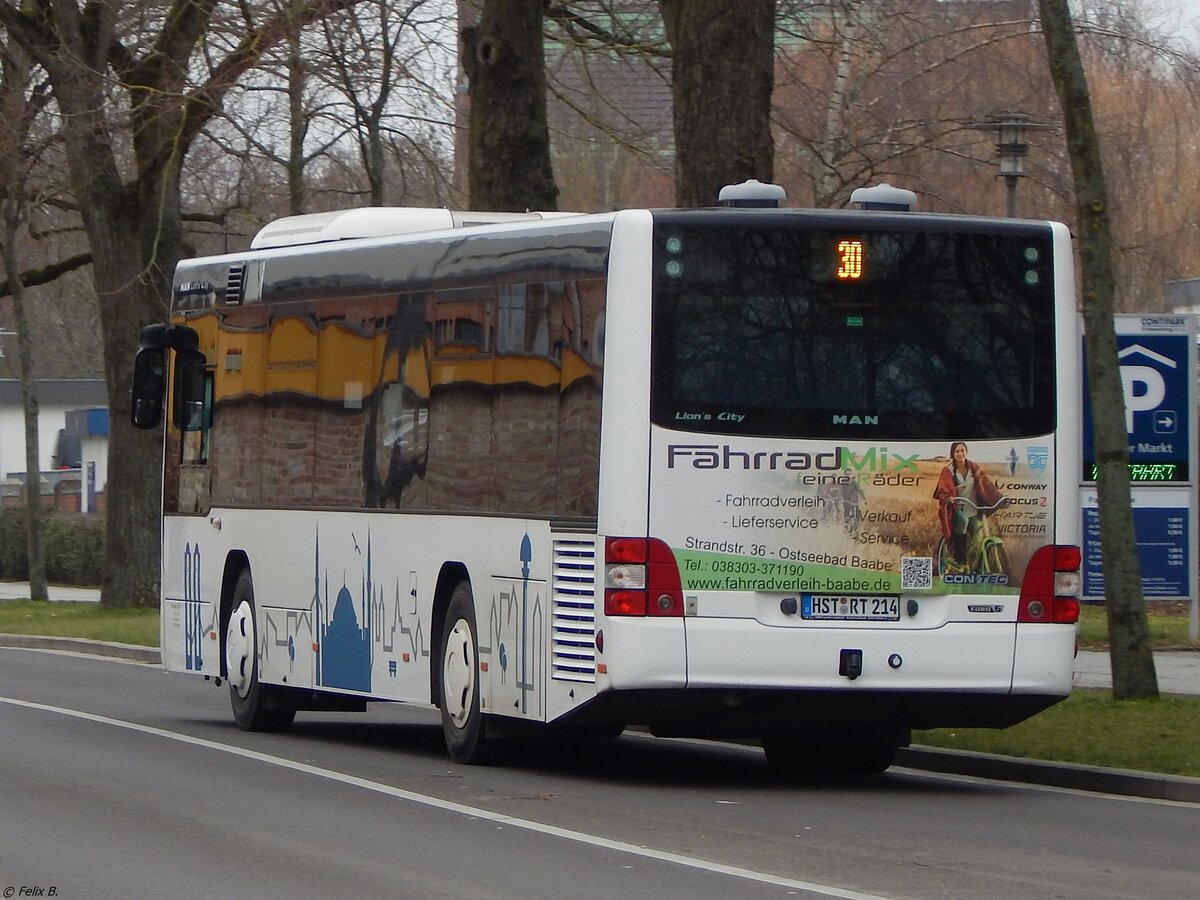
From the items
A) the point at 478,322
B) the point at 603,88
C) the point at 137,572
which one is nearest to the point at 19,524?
the point at 137,572

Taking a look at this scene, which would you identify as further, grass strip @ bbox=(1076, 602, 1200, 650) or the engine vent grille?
grass strip @ bbox=(1076, 602, 1200, 650)

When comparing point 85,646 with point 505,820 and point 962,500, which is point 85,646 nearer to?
point 962,500

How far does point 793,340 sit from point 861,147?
59.2 feet

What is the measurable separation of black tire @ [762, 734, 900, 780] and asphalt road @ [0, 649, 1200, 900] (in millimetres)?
156

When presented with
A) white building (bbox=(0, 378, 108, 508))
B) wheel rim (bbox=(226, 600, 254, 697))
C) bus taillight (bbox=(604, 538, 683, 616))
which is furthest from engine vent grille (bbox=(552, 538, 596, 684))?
white building (bbox=(0, 378, 108, 508))

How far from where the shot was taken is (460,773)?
13.5 metres

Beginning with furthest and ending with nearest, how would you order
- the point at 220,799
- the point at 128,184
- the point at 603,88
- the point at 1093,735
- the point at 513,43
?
the point at 128,184
the point at 603,88
the point at 513,43
the point at 1093,735
the point at 220,799

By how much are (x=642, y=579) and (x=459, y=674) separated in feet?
6.97

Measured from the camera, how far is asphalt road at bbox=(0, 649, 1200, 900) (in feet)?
30.4

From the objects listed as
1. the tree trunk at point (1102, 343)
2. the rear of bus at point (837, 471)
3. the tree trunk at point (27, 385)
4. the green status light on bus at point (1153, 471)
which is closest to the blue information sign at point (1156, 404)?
the green status light on bus at point (1153, 471)

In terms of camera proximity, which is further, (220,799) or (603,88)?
(603,88)

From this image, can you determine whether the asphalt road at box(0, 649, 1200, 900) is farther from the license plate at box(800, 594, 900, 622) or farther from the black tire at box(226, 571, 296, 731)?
the license plate at box(800, 594, 900, 622)

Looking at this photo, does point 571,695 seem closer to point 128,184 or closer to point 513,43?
point 513,43

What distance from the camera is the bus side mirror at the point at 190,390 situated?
17.5 meters
